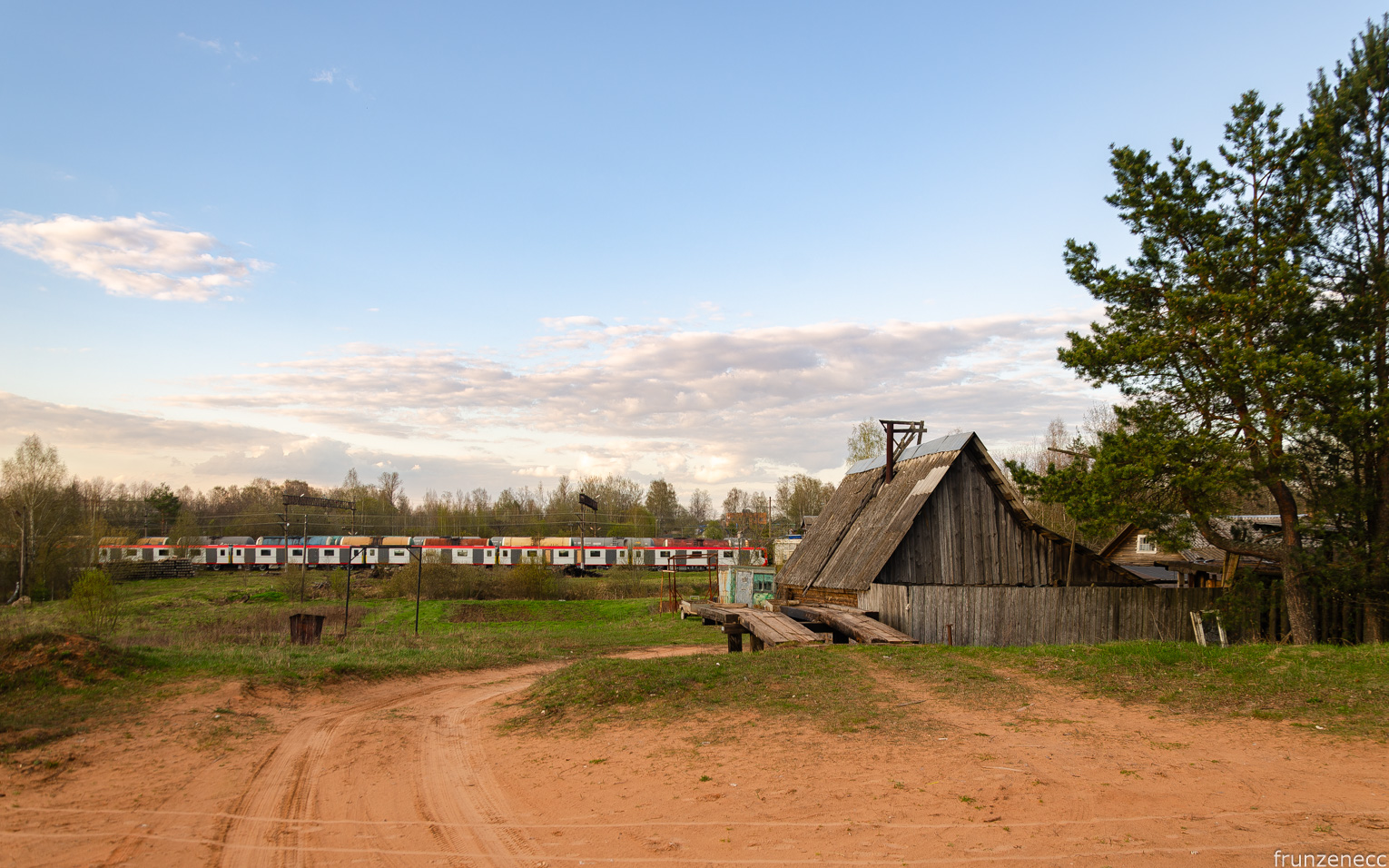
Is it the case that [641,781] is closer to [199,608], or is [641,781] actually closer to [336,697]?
[336,697]

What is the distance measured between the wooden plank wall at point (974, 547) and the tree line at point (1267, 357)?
4667 millimetres

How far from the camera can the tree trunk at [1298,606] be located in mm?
13516

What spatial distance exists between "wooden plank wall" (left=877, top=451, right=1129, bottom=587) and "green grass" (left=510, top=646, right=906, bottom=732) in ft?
20.8

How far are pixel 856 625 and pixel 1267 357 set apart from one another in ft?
27.4

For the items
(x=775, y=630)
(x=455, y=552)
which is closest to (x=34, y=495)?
(x=455, y=552)

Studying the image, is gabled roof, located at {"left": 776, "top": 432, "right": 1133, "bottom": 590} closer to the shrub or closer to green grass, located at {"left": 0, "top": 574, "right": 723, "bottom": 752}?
green grass, located at {"left": 0, "top": 574, "right": 723, "bottom": 752}

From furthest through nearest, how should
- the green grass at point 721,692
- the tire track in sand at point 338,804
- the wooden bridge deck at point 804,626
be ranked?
the wooden bridge deck at point 804,626, the green grass at point 721,692, the tire track in sand at point 338,804

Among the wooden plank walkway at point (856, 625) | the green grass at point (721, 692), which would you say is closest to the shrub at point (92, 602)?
the green grass at point (721, 692)

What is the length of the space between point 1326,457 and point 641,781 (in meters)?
13.5

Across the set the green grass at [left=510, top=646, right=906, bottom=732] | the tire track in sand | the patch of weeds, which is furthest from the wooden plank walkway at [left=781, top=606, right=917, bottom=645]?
the tire track in sand

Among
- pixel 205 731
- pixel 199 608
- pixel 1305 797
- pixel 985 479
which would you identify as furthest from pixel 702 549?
pixel 1305 797

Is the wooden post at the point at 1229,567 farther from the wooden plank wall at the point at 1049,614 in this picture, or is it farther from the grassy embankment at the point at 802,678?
the grassy embankment at the point at 802,678

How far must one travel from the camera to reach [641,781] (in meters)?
7.73

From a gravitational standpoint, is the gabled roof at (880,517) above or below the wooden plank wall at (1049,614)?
above
